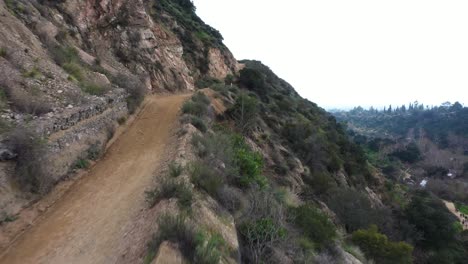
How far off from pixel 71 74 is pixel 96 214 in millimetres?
8136

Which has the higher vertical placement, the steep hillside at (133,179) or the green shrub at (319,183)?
the steep hillside at (133,179)

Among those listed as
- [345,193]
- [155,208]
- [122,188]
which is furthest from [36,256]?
[345,193]

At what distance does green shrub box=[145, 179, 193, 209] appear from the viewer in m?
5.96

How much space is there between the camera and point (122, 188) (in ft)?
27.7

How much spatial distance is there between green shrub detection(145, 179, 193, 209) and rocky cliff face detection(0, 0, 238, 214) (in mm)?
3133

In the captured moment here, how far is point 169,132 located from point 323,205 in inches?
392

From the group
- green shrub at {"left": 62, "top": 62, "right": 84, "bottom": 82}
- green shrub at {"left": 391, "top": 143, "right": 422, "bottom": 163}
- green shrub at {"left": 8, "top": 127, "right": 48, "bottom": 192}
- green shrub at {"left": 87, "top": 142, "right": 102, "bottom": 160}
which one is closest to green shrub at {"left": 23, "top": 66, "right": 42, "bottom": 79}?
green shrub at {"left": 62, "top": 62, "right": 84, "bottom": 82}

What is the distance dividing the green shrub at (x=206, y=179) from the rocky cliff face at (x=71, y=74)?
12.8 ft

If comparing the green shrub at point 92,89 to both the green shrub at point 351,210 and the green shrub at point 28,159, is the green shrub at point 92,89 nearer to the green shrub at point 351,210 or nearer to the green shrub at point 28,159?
the green shrub at point 28,159

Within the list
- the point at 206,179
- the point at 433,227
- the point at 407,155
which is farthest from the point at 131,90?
the point at 407,155

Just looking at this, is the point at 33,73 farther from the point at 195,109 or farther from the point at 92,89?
the point at 195,109

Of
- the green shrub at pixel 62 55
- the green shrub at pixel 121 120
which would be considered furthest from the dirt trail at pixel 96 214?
the green shrub at pixel 62 55

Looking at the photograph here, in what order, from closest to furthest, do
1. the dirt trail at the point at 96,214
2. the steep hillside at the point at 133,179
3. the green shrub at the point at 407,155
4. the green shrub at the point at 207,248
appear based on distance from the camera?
1. the green shrub at the point at 207,248
2. the dirt trail at the point at 96,214
3. the steep hillside at the point at 133,179
4. the green shrub at the point at 407,155

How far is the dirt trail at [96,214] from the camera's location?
571 cm
